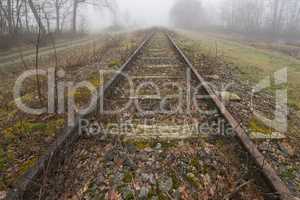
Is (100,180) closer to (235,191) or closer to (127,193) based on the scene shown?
(127,193)

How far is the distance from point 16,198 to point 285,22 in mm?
34074

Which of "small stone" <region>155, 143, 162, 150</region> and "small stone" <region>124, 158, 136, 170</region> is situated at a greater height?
"small stone" <region>155, 143, 162, 150</region>

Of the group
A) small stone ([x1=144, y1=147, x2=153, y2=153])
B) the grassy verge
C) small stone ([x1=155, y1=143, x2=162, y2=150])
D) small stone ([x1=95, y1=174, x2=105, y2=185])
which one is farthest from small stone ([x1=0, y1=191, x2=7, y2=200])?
small stone ([x1=155, y1=143, x2=162, y2=150])

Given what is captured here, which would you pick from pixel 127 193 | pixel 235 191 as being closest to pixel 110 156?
pixel 127 193

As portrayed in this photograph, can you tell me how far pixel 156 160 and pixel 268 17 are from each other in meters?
33.9

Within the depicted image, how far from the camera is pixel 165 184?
1772mm

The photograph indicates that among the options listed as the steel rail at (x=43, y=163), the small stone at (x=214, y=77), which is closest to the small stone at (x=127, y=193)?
the steel rail at (x=43, y=163)

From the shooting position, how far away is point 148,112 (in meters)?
3.06

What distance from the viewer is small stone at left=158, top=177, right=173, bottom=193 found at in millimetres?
1724

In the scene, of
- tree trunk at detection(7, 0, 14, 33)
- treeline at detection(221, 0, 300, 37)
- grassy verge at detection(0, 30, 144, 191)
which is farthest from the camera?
treeline at detection(221, 0, 300, 37)

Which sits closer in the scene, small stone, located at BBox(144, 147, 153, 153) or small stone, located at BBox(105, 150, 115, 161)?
small stone, located at BBox(105, 150, 115, 161)

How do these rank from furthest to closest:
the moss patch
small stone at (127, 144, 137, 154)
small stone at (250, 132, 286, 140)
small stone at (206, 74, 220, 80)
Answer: small stone at (206, 74, 220, 80) < the moss patch < small stone at (250, 132, 286, 140) < small stone at (127, 144, 137, 154)

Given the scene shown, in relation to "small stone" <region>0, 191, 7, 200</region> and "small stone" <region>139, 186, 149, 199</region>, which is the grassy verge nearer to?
"small stone" <region>0, 191, 7, 200</region>

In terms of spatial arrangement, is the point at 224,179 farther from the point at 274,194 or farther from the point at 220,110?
the point at 220,110
